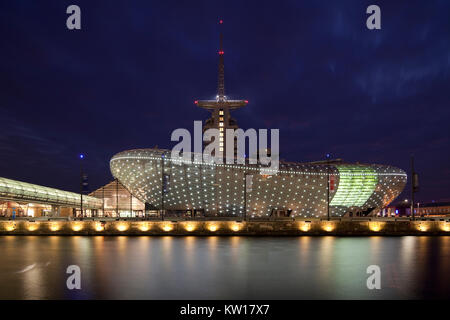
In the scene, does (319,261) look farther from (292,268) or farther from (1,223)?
(1,223)

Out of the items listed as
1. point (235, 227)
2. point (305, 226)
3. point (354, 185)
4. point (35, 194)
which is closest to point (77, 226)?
point (235, 227)

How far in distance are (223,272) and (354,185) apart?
239ft

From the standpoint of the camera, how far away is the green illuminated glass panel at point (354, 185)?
82.4 m

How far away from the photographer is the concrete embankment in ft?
124

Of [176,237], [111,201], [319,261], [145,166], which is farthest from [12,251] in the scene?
[111,201]

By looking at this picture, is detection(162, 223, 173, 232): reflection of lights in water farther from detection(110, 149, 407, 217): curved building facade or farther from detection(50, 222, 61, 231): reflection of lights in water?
detection(110, 149, 407, 217): curved building facade

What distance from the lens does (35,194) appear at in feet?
216

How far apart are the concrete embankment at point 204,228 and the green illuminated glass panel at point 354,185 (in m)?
44.9

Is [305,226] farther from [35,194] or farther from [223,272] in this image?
[35,194]

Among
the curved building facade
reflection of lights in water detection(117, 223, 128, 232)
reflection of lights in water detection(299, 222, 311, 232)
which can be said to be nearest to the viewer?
reflection of lights in water detection(117, 223, 128, 232)

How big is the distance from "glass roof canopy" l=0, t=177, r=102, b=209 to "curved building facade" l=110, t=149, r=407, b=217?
1283cm

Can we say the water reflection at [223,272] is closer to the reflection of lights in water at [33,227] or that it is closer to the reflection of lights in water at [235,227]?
the reflection of lights in water at [235,227]

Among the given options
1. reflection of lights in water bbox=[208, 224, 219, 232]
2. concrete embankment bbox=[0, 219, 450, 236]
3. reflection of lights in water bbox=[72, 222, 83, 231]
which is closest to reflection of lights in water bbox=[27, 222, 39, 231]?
concrete embankment bbox=[0, 219, 450, 236]

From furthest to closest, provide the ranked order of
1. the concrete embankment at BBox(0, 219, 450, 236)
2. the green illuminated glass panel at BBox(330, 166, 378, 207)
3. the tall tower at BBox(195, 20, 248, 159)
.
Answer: the tall tower at BBox(195, 20, 248, 159)
the green illuminated glass panel at BBox(330, 166, 378, 207)
the concrete embankment at BBox(0, 219, 450, 236)
